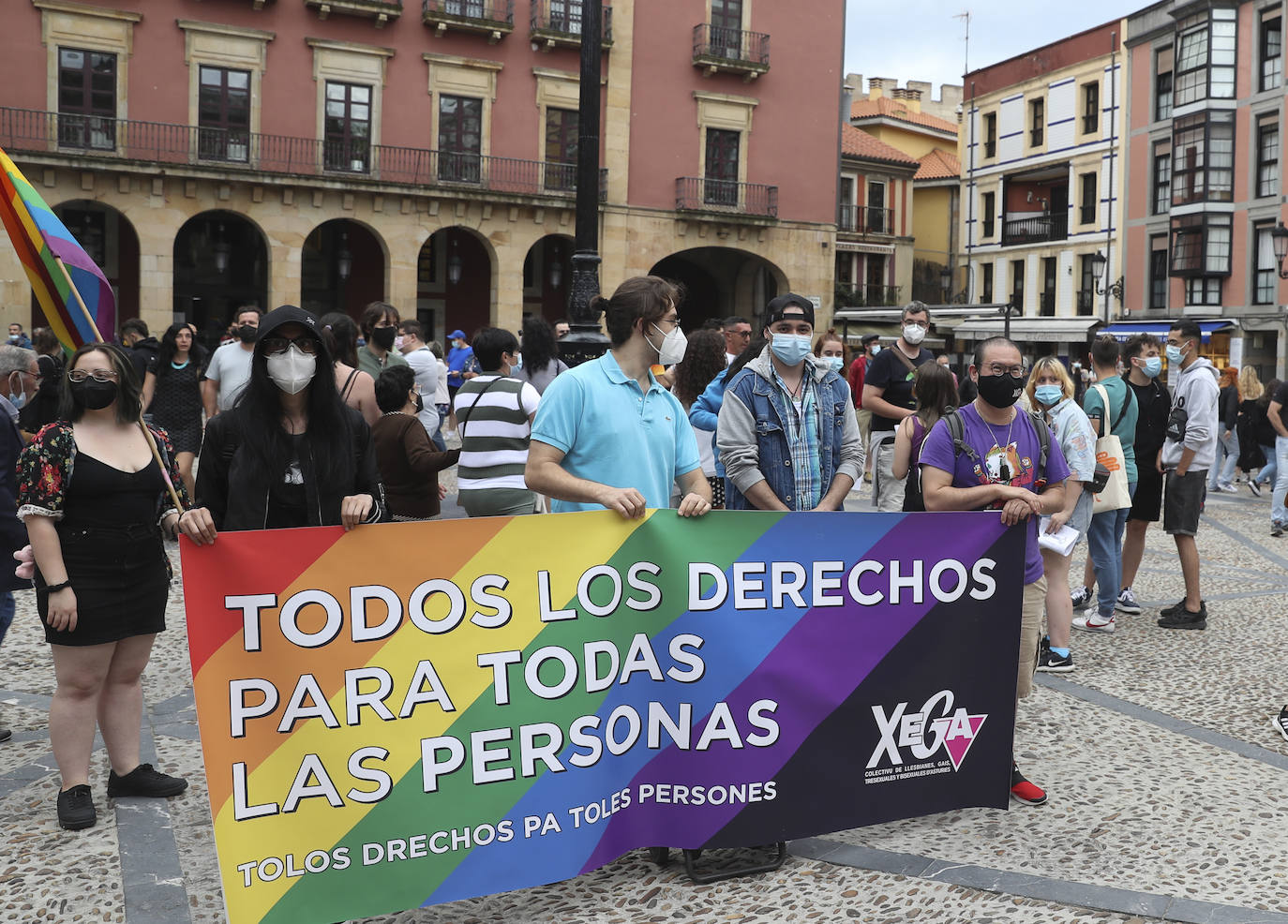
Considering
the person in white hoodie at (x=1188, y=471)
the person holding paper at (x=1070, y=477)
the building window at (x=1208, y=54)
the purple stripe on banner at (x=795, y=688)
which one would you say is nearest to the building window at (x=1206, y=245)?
the building window at (x=1208, y=54)

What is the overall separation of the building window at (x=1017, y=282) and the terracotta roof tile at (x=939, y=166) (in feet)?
18.8

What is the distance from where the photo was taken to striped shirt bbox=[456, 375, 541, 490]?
5953mm

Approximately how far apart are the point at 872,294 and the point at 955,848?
44516mm

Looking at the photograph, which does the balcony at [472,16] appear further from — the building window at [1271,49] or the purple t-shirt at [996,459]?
the purple t-shirt at [996,459]

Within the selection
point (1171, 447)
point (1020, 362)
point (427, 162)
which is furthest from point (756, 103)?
point (1020, 362)

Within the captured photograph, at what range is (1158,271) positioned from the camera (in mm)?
38062

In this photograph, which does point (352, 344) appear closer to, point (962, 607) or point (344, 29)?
point (962, 607)

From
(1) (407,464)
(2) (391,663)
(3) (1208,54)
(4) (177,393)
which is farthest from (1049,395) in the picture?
(3) (1208,54)

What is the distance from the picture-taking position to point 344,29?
2822cm

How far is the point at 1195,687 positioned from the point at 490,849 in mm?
4234

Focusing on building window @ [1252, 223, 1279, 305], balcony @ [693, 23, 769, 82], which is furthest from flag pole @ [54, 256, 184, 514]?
building window @ [1252, 223, 1279, 305]

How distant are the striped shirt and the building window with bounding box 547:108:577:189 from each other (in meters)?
25.1

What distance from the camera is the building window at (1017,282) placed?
44.4m

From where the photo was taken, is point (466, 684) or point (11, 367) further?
point (11, 367)
